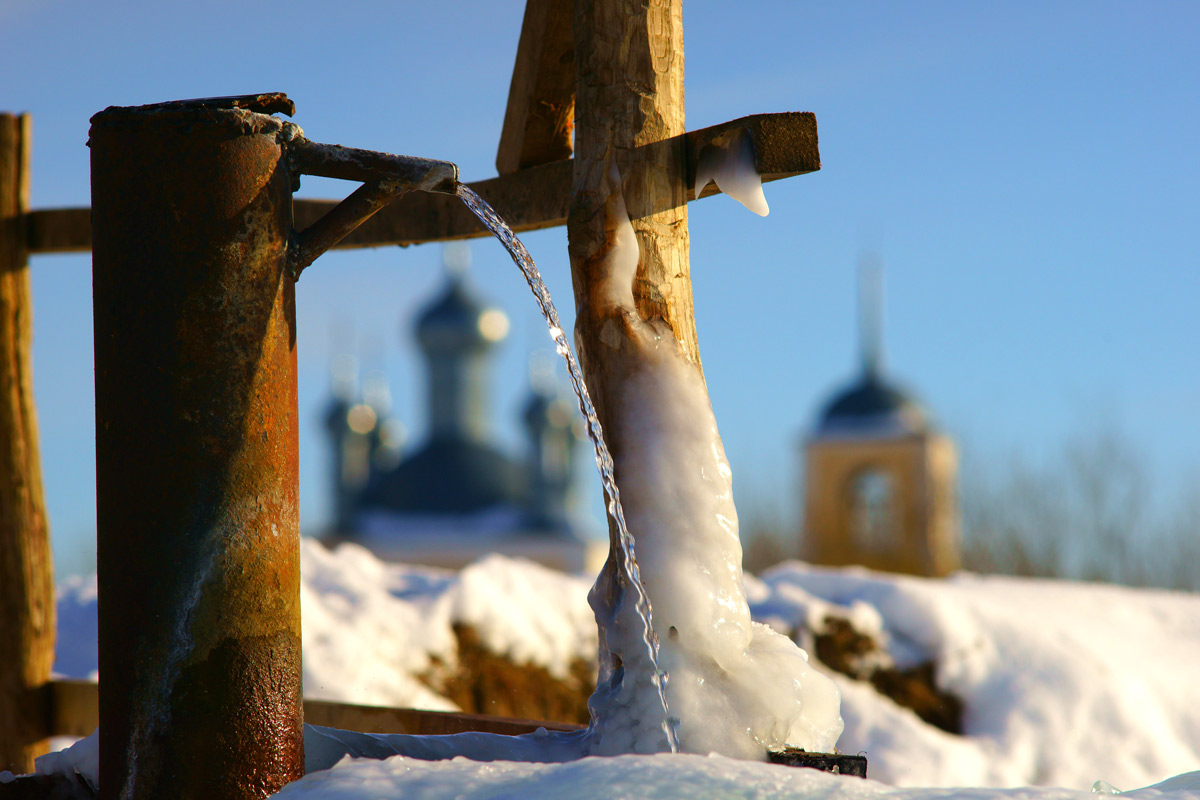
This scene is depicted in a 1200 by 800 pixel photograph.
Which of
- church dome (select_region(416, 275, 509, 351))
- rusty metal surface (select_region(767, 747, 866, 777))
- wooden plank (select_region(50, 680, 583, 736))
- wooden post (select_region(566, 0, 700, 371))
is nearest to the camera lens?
rusty metal surface (select_region(767, 747, 866, 777))

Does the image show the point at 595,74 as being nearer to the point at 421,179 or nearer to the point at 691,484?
the point at 421,179

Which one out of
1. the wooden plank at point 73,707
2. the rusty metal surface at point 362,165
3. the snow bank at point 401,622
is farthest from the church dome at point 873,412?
the rusty metal surface at point 362,165

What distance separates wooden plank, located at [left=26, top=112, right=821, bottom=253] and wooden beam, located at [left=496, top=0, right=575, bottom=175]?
0.12 meters

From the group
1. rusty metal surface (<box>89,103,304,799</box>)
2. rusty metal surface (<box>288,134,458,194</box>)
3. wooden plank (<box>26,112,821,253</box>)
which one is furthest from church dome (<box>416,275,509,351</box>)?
rusty metal surface (<box>89,103,304,799</box>)

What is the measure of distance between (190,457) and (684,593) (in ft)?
3.38

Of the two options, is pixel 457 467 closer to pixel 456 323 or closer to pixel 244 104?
pixel 456 323

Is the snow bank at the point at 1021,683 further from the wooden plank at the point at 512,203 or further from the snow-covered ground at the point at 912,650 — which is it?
the wooden plank at the point at 512,203

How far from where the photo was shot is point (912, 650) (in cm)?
560

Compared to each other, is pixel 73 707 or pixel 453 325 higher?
pixel 453 325

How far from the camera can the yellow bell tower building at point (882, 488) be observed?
2578cm

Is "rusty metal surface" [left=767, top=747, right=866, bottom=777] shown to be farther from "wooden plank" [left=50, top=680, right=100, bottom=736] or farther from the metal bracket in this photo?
"wooden plank" [left=50, top=680, right=100, bottom=736]

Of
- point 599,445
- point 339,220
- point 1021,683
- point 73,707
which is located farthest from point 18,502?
point 1021,683

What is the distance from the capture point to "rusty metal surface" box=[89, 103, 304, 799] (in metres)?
2.14

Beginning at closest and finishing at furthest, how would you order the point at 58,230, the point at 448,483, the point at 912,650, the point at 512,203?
1. the point at 512,203
2. the point at 58,230
3. the point at 912,650
4. the point at 448,483
